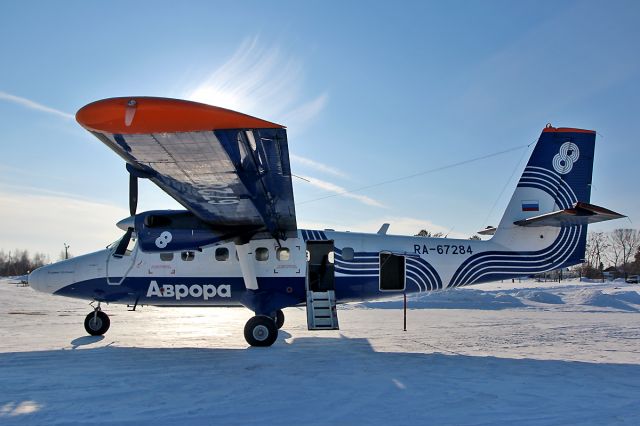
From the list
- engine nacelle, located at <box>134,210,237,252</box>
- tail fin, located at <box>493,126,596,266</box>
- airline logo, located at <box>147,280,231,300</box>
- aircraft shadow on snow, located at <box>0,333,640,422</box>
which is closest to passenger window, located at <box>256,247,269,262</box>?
airline logo, located at <box>147,280,231,300</box>

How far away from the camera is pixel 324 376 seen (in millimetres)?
7086

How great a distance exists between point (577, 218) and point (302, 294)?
6.00 metres

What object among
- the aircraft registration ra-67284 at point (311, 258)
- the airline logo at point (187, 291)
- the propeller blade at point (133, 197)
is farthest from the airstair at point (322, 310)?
the propeller blade at point (133, 197)

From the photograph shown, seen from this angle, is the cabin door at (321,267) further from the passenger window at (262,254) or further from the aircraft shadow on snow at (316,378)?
the aircraft shadow on snow at (316,378)

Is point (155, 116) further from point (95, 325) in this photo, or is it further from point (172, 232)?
point (95, 325)

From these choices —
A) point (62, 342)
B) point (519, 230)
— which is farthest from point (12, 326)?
point (519, 230)

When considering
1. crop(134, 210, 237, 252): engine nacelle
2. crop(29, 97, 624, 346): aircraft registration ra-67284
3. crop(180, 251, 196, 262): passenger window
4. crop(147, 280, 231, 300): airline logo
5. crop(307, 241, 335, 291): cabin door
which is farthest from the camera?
crop(307, 241, 335, 291): cabin door

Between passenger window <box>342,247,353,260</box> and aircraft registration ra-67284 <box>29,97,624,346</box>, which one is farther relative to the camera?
passenger window <box>342,247,353,260</box>

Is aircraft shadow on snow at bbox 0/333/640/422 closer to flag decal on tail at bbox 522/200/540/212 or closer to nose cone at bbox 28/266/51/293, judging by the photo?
nose cone at bbox 28/266/51/293

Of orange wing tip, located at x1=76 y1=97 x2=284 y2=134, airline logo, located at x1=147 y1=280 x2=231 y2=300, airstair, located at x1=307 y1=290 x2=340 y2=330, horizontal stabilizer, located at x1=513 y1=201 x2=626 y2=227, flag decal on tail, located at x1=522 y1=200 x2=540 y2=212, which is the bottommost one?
airstair, located at x1=307 y1=290 x2=340 y2=330

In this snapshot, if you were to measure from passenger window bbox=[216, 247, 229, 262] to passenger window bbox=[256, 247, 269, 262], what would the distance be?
710 millimetres

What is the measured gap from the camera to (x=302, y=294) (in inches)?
437

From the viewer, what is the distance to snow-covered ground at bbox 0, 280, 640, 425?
17.1 ft

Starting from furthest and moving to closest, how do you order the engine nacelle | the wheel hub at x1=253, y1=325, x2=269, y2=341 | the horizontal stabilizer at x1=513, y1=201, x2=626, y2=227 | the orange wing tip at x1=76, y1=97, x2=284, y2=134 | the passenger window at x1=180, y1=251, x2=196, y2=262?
the passenger window at x1=180, y1=251, x2=196, y2=262 → the wheel hub at x1=253, y1=325, x2=269, y2=341 → the engine nacelle → the horizontal stabilizer at x1=513, y1=201, x2=626, y2=227 → the orange wing tip at x1=76, y1=97, x2=284, y2=134
